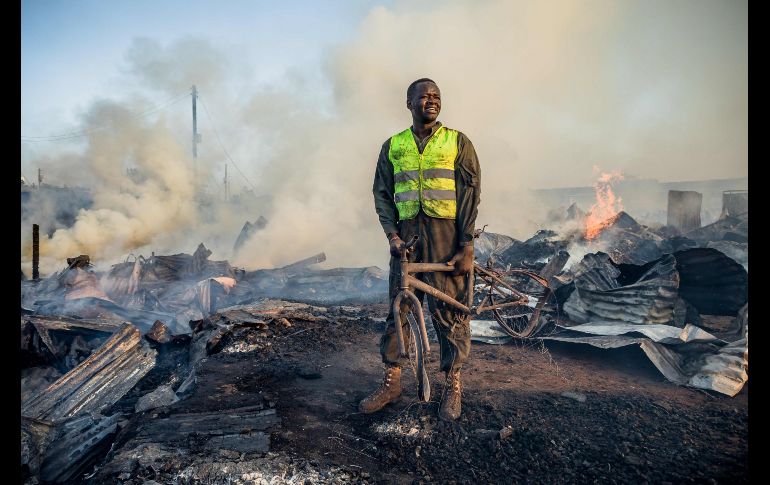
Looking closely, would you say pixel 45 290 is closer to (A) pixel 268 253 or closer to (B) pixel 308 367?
(A) pixel 268 253

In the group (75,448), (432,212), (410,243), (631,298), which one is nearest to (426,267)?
(410,243)

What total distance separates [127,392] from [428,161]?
4191mm

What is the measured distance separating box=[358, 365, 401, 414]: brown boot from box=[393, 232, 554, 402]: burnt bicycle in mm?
387

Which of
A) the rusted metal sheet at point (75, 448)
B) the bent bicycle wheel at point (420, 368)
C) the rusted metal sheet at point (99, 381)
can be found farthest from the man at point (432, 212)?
the rusted metal sheet at point (99, 381)

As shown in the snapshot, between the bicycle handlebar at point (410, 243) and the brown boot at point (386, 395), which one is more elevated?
the bicycle handlebar at point (410, 243)

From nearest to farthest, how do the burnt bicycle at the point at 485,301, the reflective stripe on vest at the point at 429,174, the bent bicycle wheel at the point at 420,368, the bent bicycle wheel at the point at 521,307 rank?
1. the bent bicycle wheel at the point at 420,368
2. the burnt bicycle at the point at 485,301
3. the reflective stripe on vest at the point at 429,174
4. the bent bicycle wheel at the point at 521,307

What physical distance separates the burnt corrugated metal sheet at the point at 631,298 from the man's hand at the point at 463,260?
3.20 m

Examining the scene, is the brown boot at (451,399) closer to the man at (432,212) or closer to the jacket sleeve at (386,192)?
the man at (432,212)

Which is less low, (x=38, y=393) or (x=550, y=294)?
(x=550, y=294)

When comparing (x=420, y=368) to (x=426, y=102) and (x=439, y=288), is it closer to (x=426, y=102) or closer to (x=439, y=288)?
(x=439, y=288)

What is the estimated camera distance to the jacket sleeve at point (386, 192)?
3402 mm

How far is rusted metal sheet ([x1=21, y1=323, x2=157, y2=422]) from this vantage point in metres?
4.15

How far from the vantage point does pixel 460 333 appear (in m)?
3.37
